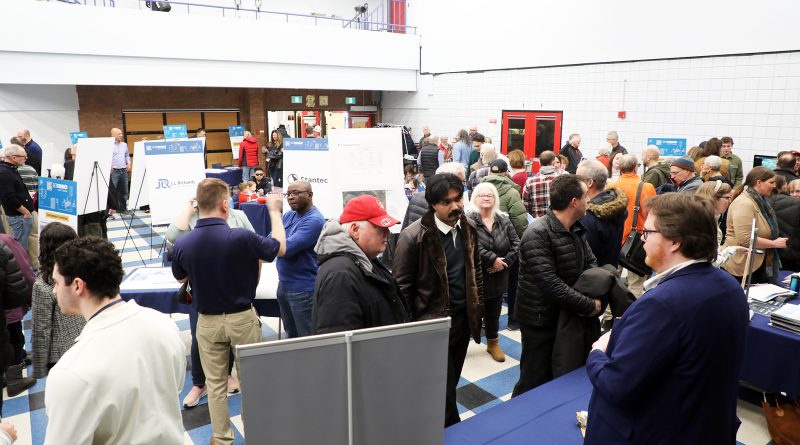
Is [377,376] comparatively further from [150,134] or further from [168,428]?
[150,134]

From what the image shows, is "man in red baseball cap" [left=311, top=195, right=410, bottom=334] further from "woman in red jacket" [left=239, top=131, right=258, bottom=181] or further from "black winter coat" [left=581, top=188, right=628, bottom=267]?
"woman in red jacket" [left=239, top=131, right=258, bottom=181]

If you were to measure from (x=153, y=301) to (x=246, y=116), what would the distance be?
11565 mm

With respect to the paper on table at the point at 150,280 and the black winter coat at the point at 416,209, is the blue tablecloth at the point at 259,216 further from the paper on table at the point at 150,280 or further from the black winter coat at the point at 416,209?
the black winter coat at the point at 416,209

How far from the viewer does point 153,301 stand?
398 centimetres

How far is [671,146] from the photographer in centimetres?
866

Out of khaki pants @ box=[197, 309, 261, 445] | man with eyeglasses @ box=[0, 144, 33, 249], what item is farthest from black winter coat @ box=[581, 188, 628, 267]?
man with eyeglasses @ box=[0, 144, 33, 249]

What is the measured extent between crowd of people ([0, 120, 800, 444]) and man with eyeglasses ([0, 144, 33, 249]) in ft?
0.08

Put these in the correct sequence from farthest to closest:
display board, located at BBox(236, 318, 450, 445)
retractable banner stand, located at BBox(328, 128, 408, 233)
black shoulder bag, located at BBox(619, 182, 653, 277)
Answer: retractable banner stand, located at BBox(328, 128, 408, 233) → black shoulder bag, located at BBox(619, 182, 653, 277) → display board, located at BBox(236, 318, 450, 445)

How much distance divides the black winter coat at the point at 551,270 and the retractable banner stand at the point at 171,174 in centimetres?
425

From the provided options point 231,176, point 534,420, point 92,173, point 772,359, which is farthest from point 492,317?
point 231,176

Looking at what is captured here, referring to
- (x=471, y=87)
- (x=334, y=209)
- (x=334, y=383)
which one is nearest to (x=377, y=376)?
(x=334, y=383)

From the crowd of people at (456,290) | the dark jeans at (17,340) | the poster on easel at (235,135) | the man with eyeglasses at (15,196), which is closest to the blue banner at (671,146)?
the crowd of people at (456,290)

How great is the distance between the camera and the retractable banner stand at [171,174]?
5734 millimetres

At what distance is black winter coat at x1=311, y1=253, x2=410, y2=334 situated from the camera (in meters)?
1.96
